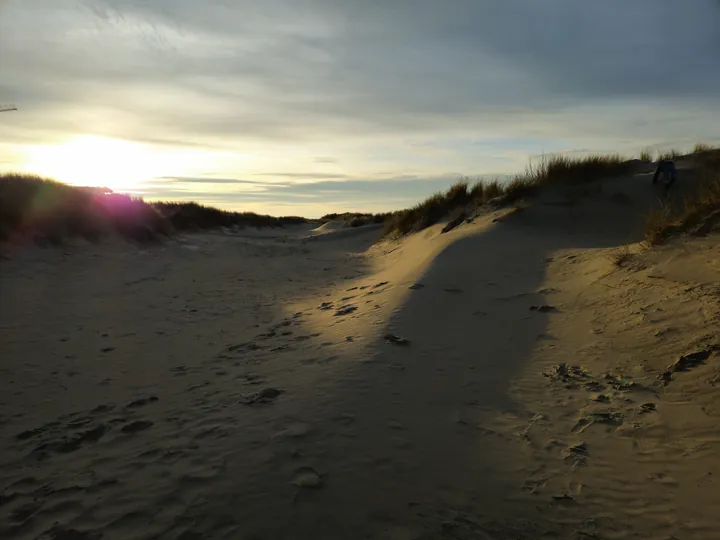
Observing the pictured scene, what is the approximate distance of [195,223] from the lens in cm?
2058

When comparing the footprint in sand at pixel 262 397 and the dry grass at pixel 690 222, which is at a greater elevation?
the dry grass at pixel 690 222

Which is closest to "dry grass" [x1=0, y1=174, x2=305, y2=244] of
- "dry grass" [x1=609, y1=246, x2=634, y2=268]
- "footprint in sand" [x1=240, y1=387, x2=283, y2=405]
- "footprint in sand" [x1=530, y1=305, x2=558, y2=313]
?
"footprint in sand" [x1=240, y1=387, x2=283, y2=405]

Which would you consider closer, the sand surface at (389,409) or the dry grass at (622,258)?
the sand surface at (389,409)

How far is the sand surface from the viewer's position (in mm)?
2225

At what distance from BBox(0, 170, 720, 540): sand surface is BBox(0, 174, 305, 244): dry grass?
2.57 metres

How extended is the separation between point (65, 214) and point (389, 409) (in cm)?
972

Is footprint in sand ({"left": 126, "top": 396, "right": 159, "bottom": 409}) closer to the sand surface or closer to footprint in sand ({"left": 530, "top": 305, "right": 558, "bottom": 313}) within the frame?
the sand surface

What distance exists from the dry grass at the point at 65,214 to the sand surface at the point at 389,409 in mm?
2565

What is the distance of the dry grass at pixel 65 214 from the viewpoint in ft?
29.0

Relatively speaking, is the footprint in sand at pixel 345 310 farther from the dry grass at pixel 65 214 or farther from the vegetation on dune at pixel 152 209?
the dry grass at pixel 65 214

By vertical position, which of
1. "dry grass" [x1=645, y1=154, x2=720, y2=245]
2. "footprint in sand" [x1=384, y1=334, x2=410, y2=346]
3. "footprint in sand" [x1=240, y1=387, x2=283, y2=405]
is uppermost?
"dry grass" [x1=645, y1=154, x2=720, y2=245]

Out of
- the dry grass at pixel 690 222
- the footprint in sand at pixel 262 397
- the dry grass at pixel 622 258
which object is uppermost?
the dry grass at pixel 690 222

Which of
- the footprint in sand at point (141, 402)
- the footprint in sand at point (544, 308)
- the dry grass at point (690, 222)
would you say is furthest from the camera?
the dry grass at point (690, 222)

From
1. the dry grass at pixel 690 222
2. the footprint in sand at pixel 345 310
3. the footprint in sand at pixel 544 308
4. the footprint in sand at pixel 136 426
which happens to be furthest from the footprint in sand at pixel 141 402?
the dry grass at pixel 690 222
